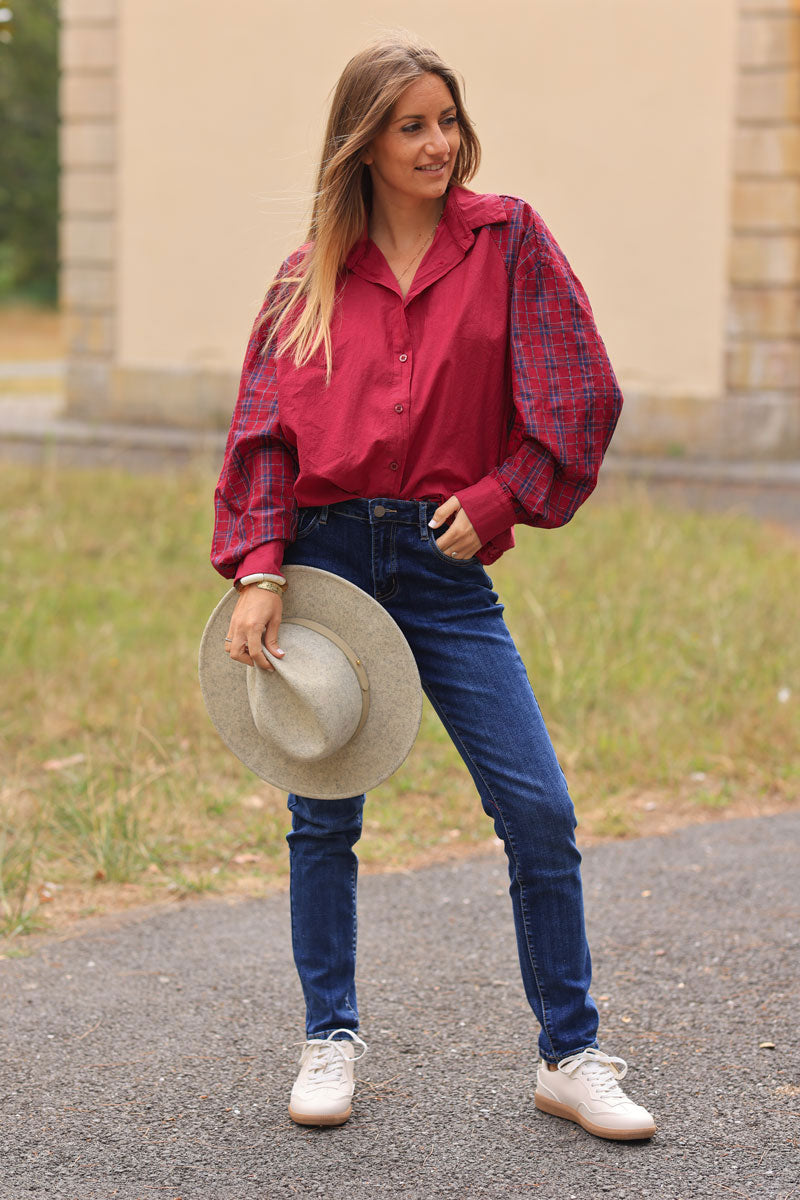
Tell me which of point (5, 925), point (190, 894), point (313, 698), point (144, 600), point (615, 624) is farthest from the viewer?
point (144, 600)

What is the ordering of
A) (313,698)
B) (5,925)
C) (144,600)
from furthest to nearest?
(144,600) < (5,925) < (313,698)

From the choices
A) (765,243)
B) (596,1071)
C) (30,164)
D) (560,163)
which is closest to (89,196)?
(560,163)

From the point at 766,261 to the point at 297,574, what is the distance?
11.5 meters

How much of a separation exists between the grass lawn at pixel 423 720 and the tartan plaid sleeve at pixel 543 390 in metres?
1.92

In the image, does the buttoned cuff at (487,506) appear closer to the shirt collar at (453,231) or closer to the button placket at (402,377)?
the button placket at (402,377)

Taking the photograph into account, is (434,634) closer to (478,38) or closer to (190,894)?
(190,894)

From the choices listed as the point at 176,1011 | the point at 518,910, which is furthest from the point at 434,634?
the point at 176,1011

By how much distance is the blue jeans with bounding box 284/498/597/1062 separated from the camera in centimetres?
263

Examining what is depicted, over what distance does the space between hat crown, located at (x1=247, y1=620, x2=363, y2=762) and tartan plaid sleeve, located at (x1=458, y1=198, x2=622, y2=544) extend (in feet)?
1.20

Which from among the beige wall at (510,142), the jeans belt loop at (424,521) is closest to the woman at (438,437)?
the jeans belt loop at (424,521)

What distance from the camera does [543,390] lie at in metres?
2.59

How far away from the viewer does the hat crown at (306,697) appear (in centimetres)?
263

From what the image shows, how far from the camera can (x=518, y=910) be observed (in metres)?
2.72

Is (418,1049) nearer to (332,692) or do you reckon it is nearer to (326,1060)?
(326,1060)
